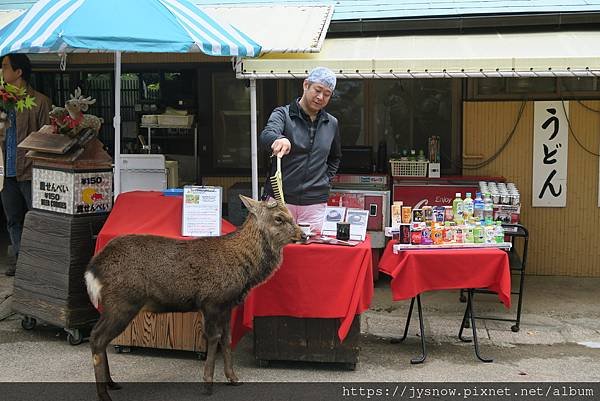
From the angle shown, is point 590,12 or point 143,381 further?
point 590,12

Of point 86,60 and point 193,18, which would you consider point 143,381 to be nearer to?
point 193,18

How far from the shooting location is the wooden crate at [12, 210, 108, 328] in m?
5.72

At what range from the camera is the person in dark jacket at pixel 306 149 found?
17.4 feet

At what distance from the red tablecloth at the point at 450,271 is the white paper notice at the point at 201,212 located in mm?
1384

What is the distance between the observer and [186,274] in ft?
15.6

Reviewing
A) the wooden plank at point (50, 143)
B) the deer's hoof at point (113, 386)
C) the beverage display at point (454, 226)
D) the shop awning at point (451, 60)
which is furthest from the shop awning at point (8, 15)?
the beverage display at point (454, 226)

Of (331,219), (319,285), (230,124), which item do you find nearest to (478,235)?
(331,219)

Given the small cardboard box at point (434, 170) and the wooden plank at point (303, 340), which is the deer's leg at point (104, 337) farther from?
the small cardboard box at point (434, 170)

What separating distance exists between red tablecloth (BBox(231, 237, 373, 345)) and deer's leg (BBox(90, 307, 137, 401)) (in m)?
0.99

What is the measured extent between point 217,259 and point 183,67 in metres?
4.79

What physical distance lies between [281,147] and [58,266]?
2126mm

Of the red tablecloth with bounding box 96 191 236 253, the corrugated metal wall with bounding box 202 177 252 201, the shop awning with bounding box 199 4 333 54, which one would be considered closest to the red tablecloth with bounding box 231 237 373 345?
the red tablecloth with bounding box 96 191 236 253

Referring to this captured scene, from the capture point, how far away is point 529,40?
677 cm

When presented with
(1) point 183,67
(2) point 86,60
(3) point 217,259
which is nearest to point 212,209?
(3) point 217,259
